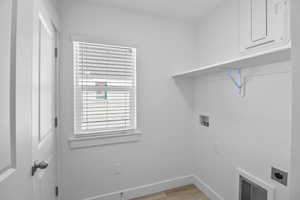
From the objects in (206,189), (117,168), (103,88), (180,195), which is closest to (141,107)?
(103,88)

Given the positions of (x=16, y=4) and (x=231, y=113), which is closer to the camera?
(x=16, y=4)

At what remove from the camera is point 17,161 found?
2.05 ft

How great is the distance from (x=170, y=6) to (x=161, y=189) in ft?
8.53

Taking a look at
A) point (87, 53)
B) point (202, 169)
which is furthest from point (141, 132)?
point (87, 53)

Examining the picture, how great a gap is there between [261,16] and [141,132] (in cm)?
188

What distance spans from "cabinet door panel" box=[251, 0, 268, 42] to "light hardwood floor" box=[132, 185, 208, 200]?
2.10 m

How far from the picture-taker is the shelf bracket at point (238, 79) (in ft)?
5.26

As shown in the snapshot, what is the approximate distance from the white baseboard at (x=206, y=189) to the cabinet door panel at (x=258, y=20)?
1929 mm

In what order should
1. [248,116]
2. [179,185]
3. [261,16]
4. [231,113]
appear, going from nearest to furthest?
[261,16], [248,116], [231,113], [179,185]

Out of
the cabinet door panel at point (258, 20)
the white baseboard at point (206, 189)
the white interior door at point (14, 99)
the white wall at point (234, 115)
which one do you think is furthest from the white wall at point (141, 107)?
the white interior door at point (14, 99)

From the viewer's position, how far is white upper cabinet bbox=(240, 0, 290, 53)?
1.25m

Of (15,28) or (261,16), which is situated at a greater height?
(261,16)

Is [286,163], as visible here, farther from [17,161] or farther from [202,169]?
[17,161]

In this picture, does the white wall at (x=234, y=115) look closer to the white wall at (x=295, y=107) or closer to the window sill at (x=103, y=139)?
the white wall at (x=295, y=107)
